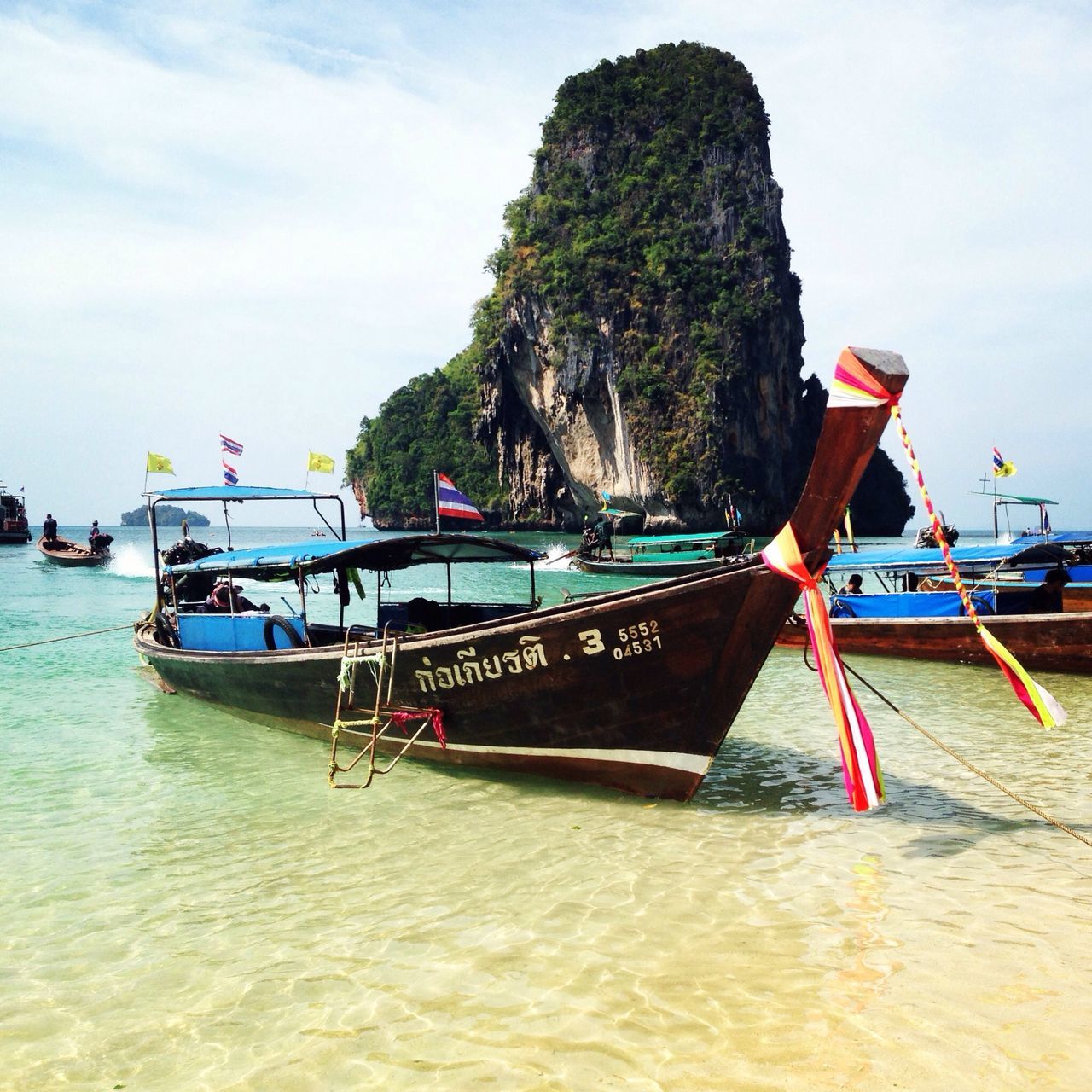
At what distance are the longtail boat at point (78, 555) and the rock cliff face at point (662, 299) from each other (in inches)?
1165

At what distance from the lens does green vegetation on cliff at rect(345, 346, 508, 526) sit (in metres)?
79.1

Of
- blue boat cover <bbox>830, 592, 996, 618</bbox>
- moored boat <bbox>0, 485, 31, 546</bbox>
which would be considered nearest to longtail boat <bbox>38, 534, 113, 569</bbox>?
moored boat <bbox>0, 485, 31, 546</bbox>

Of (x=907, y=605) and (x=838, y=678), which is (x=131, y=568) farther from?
(x=838, y=678)

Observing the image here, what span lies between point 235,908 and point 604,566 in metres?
24.5

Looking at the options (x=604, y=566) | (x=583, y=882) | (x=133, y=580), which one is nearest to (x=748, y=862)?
(x=583, y=882)

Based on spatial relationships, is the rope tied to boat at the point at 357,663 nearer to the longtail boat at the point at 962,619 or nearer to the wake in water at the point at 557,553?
the longtail boat at the point at 962,619

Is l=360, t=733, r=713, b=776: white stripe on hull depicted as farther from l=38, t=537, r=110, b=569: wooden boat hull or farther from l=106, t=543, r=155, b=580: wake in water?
l=38, t=537, r=110, b=569: wooden boat hull

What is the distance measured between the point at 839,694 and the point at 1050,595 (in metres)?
8.71

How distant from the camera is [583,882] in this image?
15.6 feet

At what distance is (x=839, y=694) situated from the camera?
4.90m

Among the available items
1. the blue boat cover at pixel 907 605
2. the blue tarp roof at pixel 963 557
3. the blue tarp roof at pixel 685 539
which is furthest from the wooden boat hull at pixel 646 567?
the blue tarp roof at pixel 963 557

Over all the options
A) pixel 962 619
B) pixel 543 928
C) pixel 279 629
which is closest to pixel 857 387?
pixel 543 928

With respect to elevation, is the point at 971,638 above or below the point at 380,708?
below

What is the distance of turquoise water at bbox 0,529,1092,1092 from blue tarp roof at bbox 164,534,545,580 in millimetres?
1886
